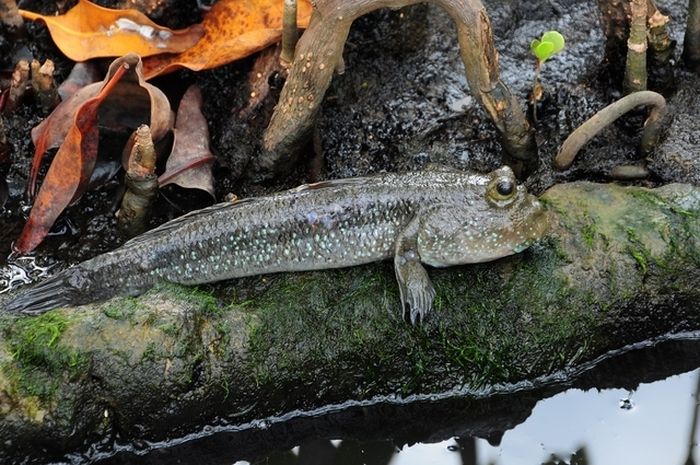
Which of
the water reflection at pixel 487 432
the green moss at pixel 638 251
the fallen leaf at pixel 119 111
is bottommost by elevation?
the water reflection at pixel 487 432

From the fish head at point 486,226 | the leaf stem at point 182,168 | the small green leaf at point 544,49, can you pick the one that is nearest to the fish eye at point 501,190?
the fish head at point 486,226

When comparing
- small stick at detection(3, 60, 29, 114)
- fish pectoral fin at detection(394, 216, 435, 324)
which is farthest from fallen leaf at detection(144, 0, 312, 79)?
fish pectoral fin at detection(394, 216, 435, 324)

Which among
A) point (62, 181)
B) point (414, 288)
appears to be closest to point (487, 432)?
point (414, 288)

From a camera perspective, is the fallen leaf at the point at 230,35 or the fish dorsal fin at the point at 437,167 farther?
the fallen leaf at the point at 230,35

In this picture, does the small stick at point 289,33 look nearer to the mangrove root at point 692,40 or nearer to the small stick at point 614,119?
the small stick at point 614,119

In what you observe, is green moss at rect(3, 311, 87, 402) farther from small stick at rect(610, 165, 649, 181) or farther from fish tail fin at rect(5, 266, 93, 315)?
small stick at rect(610, 165, 649, 181)

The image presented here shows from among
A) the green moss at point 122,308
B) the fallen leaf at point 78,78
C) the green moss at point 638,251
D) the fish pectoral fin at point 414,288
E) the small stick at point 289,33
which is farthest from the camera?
the fallen leaf at point 78,78
